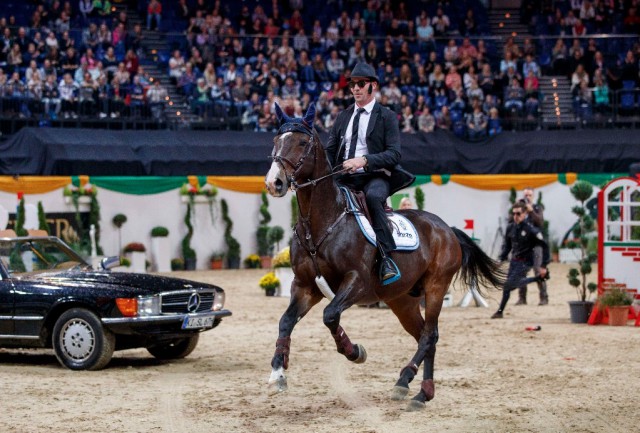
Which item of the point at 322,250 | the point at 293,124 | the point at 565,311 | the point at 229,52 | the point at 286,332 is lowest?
the point at 565,311

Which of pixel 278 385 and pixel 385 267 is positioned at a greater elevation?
pixel 385 267

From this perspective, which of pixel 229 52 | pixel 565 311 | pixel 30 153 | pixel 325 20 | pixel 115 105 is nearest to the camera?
pixel 565 311

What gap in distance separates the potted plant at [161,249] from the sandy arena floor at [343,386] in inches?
440

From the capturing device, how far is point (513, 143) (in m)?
32.0

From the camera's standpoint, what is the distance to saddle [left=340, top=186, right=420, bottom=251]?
9.78 meters

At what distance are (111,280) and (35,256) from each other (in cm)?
127

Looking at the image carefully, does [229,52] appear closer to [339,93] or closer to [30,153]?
[339,93]

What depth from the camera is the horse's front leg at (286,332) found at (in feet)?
29.4

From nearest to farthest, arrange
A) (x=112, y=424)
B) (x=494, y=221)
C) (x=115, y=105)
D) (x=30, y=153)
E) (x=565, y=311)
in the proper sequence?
(x=112, y=424), (x=565, y=311), (x=30, y=153), (x=115, y=105), (x=494, y=221)

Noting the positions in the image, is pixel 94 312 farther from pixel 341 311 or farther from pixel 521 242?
pixel 521 242

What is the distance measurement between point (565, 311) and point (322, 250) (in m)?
10.2

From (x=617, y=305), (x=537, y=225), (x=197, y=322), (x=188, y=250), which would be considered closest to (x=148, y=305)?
(x=197, y=322)

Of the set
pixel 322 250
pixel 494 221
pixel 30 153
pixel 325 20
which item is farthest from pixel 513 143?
pixel 322 250

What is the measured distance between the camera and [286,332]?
9.12 metres
